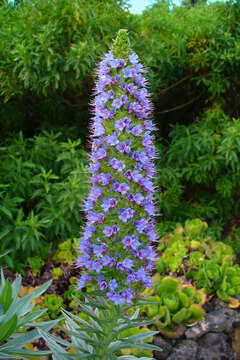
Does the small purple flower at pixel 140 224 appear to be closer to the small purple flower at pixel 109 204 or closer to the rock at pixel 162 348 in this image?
the small purple flower at pixel 109 204

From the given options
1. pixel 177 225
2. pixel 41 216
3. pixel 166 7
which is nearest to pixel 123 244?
pixel 41 216

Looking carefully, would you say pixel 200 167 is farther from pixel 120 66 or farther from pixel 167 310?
pixel 120 66

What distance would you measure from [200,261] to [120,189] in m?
2.60

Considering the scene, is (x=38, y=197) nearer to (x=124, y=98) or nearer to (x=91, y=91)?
(x=91, y=91)

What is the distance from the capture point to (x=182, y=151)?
201 inches

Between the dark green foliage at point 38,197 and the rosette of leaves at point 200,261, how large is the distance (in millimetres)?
1170

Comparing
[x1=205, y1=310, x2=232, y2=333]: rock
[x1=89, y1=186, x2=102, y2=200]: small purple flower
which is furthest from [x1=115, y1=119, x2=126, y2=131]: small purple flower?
[x1=205, y1=310, x2=232, y2=333]: rock

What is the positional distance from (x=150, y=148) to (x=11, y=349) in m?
1.44

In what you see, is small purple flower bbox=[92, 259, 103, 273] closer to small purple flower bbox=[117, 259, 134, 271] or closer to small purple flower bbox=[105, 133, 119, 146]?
small purple flower bbox=[117, 259, 134, 271]

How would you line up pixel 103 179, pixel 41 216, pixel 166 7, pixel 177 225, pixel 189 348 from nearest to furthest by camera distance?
pixel 103 179, pixel 189 348, pixel 41 216, pixel 177 225, pixel 166 7

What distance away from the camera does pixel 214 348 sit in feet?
10.9

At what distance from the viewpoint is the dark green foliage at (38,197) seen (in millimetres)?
3908

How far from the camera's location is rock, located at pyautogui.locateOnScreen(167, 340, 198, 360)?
3.13 meters

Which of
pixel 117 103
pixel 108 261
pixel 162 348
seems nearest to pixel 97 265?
pixel 108 261
